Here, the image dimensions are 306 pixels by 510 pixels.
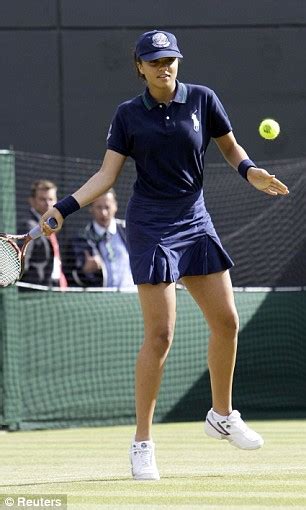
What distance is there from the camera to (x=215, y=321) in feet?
22.2

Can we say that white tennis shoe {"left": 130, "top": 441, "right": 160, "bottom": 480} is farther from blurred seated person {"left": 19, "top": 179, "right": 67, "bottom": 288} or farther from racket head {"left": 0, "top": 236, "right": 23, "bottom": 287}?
blurred seated person {"left": 19, "top": 179, "right": 67, "bottom": 288}

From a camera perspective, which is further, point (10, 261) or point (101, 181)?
point (10, 261)

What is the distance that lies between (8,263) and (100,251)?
4548 millimetres

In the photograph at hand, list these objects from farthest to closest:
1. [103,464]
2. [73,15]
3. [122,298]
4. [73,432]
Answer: [73,15], [122,298], [73,432], [103,464]

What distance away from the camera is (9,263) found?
6.79 m

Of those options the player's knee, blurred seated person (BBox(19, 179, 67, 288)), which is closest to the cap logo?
the player's knee

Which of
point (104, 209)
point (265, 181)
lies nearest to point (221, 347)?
point (265, 181)

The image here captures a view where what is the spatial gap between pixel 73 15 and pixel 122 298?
11.4 feet

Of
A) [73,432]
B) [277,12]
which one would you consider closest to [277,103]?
[277,12]

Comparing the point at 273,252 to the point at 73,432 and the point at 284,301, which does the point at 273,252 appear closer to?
the point at 284,301

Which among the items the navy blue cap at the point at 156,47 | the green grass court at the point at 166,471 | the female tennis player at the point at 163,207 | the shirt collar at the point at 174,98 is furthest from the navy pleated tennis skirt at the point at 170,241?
the green grass court at the point at 166,471

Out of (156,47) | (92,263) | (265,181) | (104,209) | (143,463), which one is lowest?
(143,463)

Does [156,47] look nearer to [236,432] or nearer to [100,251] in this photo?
[236,432]

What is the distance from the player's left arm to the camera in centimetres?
661
